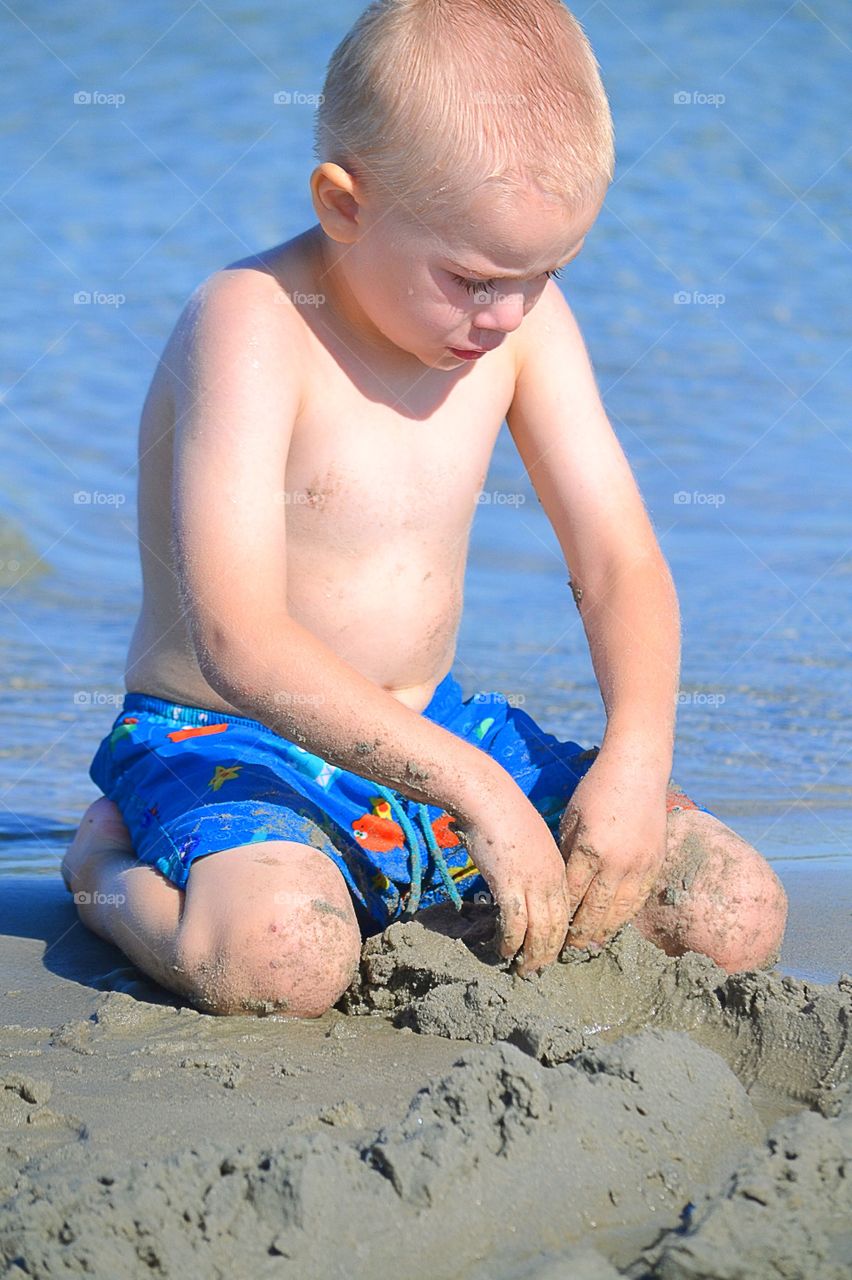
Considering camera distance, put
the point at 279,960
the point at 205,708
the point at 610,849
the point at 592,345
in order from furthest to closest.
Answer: the point at 592,345 → the point at 205,708 → the point at 610,849 → the point at 279,960

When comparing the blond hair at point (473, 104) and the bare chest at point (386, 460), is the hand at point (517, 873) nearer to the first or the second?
the bare chest at point (386, 460)

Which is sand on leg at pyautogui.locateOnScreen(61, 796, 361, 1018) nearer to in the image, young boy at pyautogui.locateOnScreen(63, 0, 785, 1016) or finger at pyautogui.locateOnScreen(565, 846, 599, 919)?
young boy at pyautogui.locateOnScreen(63, 0, 785, 1016)

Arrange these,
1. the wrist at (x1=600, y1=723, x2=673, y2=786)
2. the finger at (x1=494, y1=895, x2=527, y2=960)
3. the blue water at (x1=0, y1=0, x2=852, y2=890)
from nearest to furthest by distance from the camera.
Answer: the finger at (x1=494, y1=895, x2=527, y2=960)
the wrist at (x1=600, y1=723, x2=673, y2=786)
the blue water at (x1=0, y1=0, x2=852, y2=890)

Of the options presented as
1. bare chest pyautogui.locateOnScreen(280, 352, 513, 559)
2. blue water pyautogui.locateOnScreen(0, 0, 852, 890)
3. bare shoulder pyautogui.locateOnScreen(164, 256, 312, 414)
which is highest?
bare shoulder pyautogui.locateOnScreen(164, 256, 312, 414)

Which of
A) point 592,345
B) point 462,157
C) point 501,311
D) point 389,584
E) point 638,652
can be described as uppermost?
point 462,157

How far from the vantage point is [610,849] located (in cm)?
225

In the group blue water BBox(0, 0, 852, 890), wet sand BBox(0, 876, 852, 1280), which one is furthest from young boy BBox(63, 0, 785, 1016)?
blue water BBox(0, 0, 852, 890)

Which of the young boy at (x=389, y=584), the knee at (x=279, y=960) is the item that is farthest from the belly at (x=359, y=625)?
the knee at (x=279, y=960)

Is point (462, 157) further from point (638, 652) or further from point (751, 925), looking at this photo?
point (751, 925)

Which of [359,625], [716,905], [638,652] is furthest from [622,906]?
[359,625]

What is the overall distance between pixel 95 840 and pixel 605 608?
1012 millimetres

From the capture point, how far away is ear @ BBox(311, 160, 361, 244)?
2350mm

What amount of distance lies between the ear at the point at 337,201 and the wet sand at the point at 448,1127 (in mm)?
1128

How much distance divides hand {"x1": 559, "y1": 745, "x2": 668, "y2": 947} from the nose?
724 millimetres
